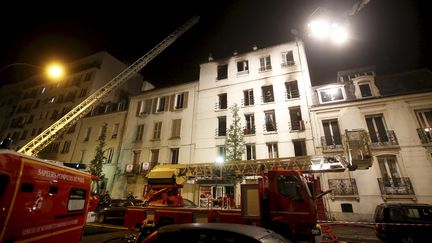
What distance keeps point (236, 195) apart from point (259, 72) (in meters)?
12.9

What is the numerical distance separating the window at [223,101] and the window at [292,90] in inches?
253

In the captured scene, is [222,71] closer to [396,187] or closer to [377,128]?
[377,128]

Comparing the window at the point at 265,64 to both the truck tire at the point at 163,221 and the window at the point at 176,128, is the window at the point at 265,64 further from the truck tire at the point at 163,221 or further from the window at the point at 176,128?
the truck tire at the point at 163,221

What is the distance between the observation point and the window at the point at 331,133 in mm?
17609

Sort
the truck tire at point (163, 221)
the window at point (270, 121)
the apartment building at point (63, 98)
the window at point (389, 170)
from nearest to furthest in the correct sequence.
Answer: the truck tire at point (163, 221), the window at point (389, 170), the window at point (270, 121), the apartment building at point (63, 98)

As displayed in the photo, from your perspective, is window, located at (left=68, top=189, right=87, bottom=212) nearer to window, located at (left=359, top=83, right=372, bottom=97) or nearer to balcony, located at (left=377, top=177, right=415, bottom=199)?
balcony, located at (left=377, top=177, right=415, bottom=199)

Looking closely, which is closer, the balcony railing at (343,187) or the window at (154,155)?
the balcony railing at (343,187)

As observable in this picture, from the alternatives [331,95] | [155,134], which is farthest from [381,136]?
[155,134]

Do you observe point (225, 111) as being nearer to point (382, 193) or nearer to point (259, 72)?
point (259, 72)

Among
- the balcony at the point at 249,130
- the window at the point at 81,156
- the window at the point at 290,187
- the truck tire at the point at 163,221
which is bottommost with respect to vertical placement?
the truck tire at the point at 163,221

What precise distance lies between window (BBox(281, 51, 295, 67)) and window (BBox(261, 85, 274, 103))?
2.80 meters

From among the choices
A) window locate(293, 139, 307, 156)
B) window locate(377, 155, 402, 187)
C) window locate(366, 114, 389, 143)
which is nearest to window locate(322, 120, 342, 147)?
window locate(293, 139, 307, 156)

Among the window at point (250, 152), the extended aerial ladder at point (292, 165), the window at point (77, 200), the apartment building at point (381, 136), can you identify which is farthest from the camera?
the window at point (250, 152)

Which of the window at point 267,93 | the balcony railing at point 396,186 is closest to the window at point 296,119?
the window at point 267,93
